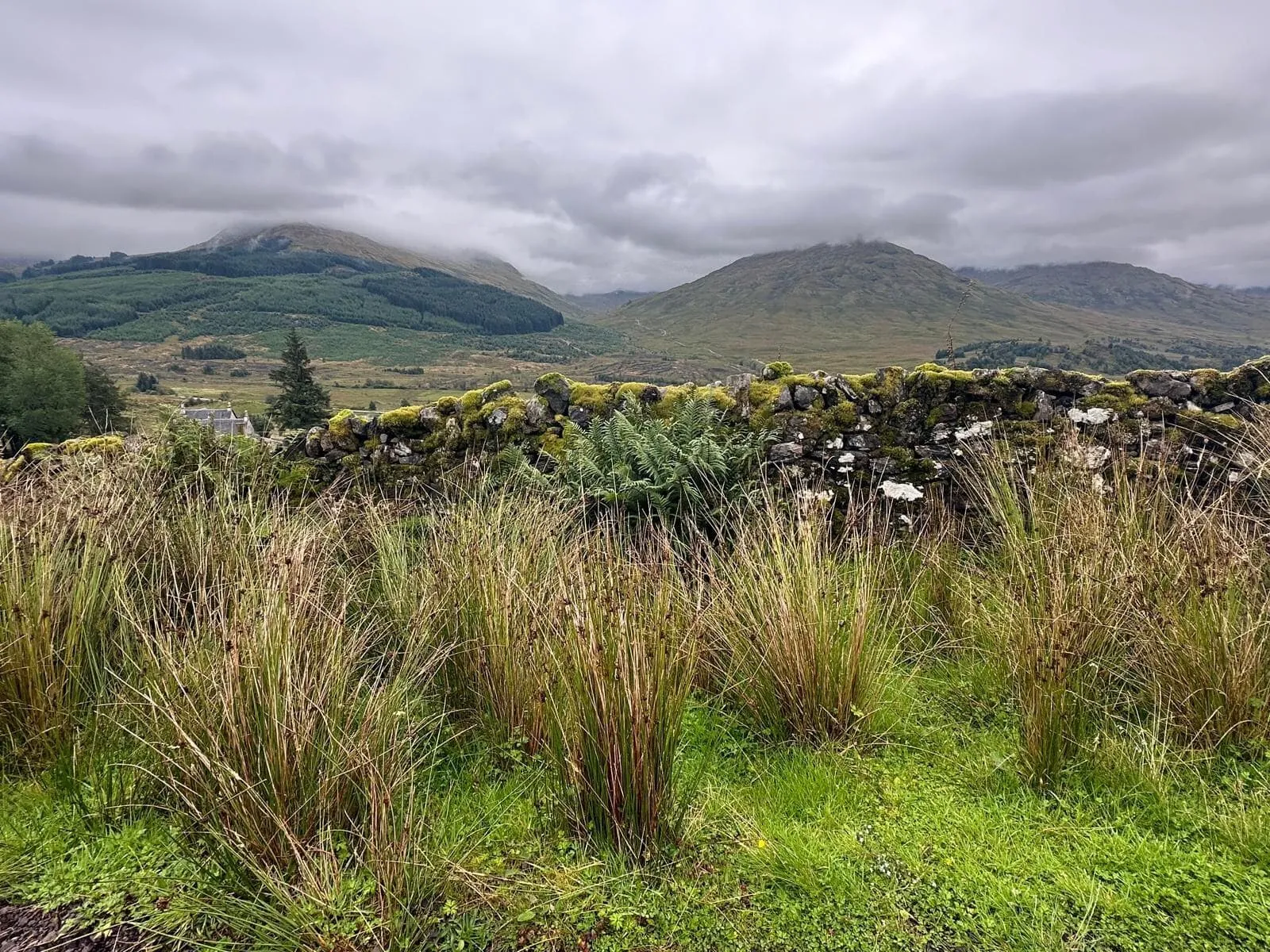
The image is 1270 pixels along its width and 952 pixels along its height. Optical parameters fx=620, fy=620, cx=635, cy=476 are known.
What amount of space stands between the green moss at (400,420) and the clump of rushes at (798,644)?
4.59 meters

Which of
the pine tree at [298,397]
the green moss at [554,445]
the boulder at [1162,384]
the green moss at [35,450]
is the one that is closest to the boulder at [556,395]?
the green moss at [554,445]

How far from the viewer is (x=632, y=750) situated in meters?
2.10

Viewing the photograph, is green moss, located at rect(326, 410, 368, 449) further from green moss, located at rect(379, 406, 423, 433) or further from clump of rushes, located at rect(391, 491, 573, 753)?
clump of rushes, located at rect(391, 491, 573, 753)

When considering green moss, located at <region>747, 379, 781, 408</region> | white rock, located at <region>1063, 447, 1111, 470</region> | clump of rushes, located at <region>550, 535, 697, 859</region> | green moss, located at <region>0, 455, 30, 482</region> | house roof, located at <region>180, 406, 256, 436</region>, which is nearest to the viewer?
clump of rushes, located at <region>550, 535, 697, 859</region>

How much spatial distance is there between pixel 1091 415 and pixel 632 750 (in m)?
5.34

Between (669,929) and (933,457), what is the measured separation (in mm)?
4696

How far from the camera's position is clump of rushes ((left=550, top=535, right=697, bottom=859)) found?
210cm

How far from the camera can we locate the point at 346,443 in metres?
6.70

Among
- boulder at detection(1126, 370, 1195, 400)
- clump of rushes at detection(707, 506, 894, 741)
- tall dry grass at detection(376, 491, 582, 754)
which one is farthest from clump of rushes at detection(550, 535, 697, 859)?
boulder at detection(1126, 370, 1195, 400)

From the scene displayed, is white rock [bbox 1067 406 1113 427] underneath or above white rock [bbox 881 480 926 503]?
above

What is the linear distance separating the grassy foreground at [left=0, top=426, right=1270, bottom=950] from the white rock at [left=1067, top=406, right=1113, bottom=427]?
2.06m

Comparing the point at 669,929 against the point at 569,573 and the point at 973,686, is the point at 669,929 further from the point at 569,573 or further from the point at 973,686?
→ the point at 973,686

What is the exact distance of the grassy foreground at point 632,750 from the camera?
190 cm

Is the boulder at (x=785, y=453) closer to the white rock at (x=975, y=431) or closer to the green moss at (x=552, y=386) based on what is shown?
the white rock at (x=975, y=431)
